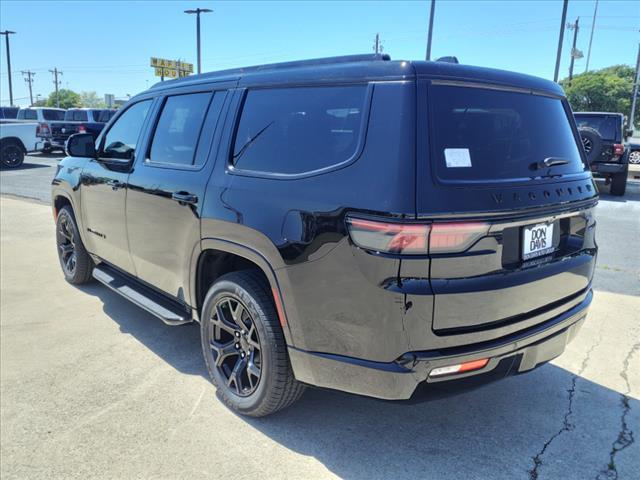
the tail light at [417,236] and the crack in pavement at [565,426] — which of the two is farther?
the crack in pavement at [565,426]

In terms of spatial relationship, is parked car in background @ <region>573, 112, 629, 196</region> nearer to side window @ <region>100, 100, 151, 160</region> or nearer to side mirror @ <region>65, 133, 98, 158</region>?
side window @ <region>100, 100, 151, 160</region>

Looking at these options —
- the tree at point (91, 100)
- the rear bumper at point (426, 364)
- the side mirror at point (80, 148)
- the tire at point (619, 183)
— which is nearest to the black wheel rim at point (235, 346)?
the rear bumper at point (426, 364)

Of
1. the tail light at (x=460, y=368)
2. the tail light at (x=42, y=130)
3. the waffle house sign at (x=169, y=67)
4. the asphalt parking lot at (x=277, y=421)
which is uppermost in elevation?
the waffle house sign at (x=169, y=67)

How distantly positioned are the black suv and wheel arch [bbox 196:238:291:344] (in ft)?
0.04

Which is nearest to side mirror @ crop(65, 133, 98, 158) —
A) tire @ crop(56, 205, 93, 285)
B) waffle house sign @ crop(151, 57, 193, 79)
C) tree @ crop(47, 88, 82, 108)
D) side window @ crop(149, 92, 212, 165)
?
tire @ crop(56, 205, 93, 285)

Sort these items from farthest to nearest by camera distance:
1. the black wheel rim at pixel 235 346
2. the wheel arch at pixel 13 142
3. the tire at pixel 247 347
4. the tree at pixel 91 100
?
the tree at pixel 91 100
the wheel arch at pixel 13 142
the black wheel rim at pixel 235 346
the tire at pixel 247 347

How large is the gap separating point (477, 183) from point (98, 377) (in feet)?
8.95

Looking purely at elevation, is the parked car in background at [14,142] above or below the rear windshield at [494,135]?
below

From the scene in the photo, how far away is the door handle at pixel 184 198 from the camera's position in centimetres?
304

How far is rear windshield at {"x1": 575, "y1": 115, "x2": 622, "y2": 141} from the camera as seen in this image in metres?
11.9

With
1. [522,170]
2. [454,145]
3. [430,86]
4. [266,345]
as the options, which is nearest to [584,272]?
[522,170]

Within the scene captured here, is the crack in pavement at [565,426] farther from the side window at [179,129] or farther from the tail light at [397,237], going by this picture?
the side window at [179,129]

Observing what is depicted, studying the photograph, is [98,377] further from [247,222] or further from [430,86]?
[430,86]

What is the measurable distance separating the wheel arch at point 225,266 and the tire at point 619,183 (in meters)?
11.4
